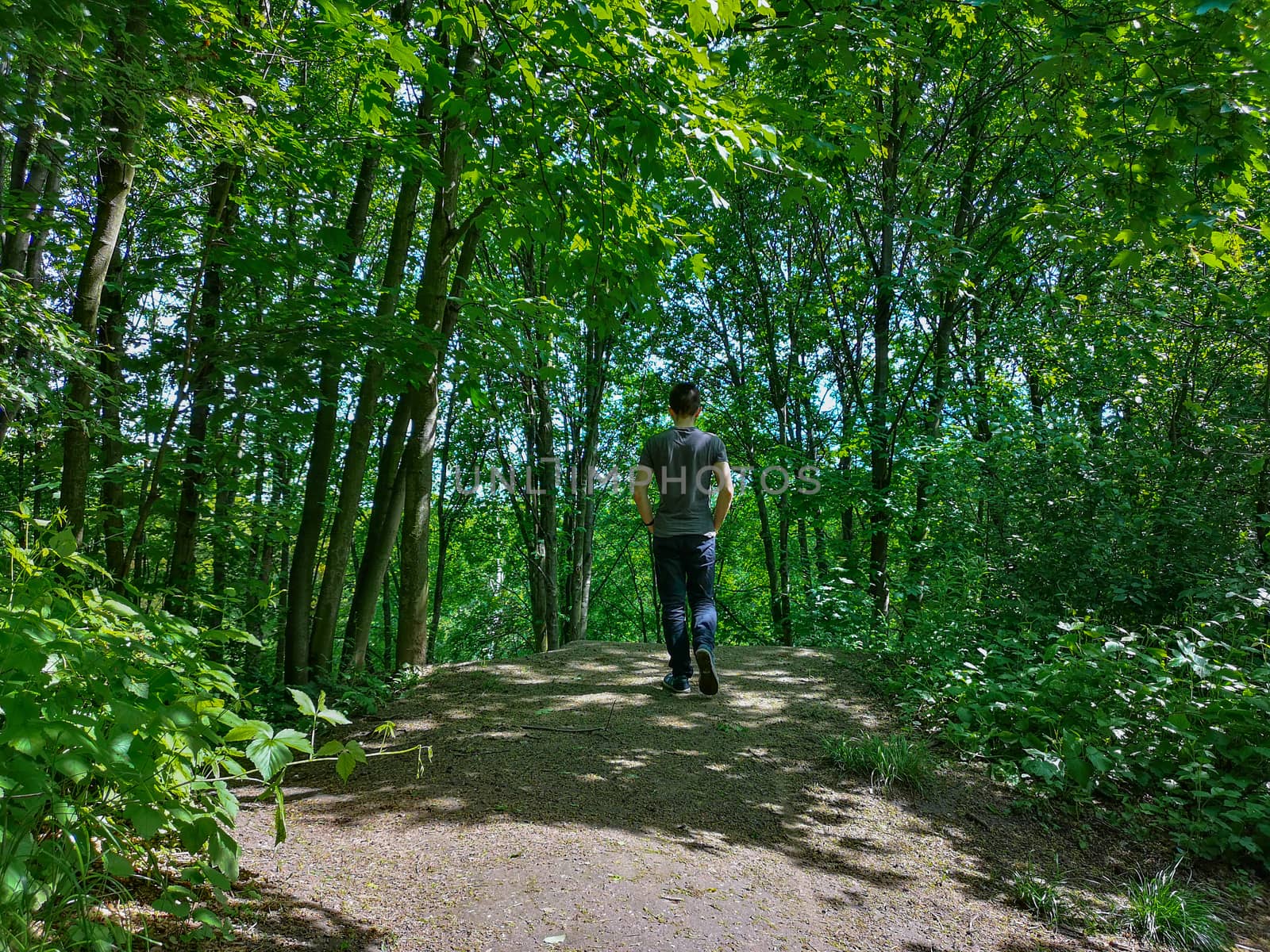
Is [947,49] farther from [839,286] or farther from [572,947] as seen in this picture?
[572,947]

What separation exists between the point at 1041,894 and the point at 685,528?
2.96 m

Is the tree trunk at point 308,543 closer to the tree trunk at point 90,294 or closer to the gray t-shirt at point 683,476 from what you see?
the tree trunk at point 90,294

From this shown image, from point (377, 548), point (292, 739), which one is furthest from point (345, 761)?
point (377, 548)

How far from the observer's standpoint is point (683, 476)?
207 inches

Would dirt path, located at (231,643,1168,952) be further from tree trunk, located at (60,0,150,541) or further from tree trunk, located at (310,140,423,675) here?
tree trunk, located at (60,0,150,541)

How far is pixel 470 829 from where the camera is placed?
3.19 meters

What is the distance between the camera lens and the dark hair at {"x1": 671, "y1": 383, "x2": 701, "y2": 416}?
17.7ft

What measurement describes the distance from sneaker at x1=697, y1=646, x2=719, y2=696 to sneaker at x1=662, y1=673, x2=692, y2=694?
0.50ft

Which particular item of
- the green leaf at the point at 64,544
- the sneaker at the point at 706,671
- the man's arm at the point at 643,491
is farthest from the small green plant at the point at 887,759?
the green leaf at the point at 64,544

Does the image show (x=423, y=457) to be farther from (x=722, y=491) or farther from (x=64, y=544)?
(x=64, y=544)

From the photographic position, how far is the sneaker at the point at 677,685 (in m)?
5.37

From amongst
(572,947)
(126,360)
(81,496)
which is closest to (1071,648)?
(572,947)

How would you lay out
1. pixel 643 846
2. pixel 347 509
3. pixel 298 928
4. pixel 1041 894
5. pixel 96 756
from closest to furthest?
pixel 96 756 < pixel 298 928 < pixel 1041 894 < pixel 643 846 < pixel 347 509

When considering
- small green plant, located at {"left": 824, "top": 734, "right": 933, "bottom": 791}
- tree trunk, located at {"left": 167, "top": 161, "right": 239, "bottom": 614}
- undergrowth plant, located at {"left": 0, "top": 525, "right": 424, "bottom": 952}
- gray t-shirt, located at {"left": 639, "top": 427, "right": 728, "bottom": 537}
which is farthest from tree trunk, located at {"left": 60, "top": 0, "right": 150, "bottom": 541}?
small green plant, located at {"left": 824, "top": 734, "right": 933, "bottom": 791}
